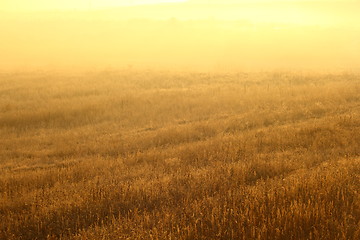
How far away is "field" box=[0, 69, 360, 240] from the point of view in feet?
14.9

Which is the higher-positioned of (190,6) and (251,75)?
(190,6)

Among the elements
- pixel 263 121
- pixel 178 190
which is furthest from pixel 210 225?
pixel 263 121

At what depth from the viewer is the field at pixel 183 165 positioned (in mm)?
4543

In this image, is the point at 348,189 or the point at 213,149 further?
the point at 213,149

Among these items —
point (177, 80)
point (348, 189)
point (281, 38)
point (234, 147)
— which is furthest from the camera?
point (281, 38)

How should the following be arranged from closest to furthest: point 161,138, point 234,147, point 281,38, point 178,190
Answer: point 178,190
point 234,147
point 161,138
point 281,38

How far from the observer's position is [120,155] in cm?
855

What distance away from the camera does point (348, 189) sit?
5145 mm

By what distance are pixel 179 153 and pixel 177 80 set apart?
45.4ft

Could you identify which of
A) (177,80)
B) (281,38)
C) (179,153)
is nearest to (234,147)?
(179,153)

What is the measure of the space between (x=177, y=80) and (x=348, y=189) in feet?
56.6

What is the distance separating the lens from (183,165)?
7.46 meters

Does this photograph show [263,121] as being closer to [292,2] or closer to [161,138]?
[161,138]

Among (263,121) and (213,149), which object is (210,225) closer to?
(213,149)
